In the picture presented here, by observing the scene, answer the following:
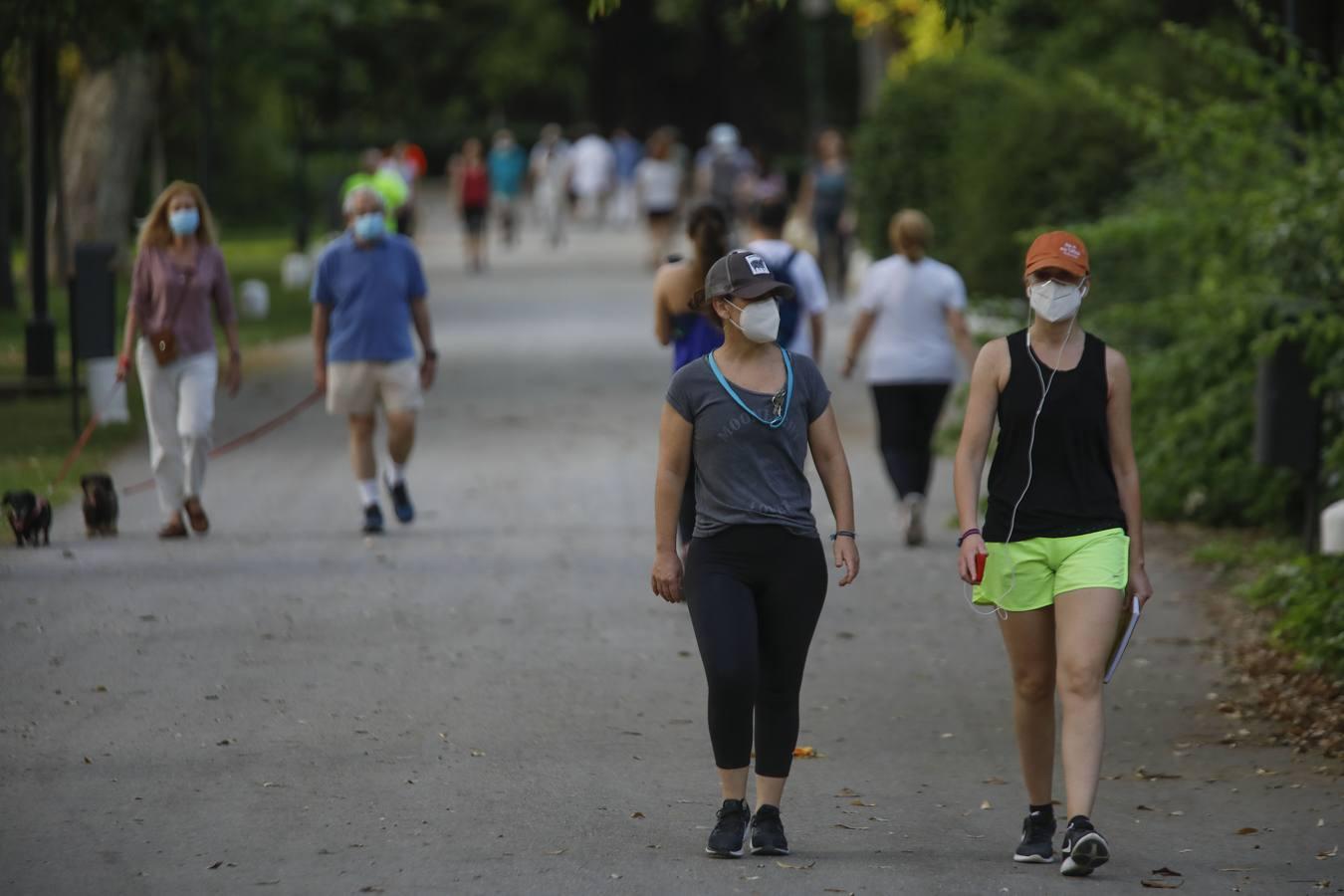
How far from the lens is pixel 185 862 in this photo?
6.11 meters

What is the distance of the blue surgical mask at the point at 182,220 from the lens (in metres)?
10.9

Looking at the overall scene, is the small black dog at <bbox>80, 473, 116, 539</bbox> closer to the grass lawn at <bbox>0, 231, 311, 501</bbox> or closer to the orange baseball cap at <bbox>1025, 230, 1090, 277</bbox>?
the grass lawn at <bbox>0, 231, 311, 501</bbox>

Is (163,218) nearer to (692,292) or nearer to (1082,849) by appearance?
(692,292)

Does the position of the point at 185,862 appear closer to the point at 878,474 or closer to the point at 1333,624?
the point at 1333,624

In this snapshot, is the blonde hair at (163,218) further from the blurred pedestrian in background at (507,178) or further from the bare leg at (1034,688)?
the blurred pedestrian in background at (507,178)

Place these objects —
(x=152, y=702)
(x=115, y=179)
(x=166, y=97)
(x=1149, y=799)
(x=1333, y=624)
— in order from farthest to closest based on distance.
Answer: (x=166, y=97), (x=115, y=179), (x=1333, y=624), (x=152, y=702), (x=1149, y=799)

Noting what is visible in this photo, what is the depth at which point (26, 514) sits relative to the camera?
10883mm

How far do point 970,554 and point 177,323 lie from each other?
5959 mm

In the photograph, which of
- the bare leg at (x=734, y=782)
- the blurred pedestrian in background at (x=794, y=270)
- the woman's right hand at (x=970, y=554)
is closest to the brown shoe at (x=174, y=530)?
the blurred pedestrian in background at (x=794, y=270)

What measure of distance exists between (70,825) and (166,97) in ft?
114

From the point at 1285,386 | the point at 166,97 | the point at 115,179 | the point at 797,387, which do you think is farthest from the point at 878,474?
the point at 166,97

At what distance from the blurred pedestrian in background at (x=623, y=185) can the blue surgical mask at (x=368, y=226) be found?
3217 centimetres

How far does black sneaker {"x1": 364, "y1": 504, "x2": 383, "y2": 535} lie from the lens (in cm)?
1194

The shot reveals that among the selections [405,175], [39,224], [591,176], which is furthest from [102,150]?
[591,176]
